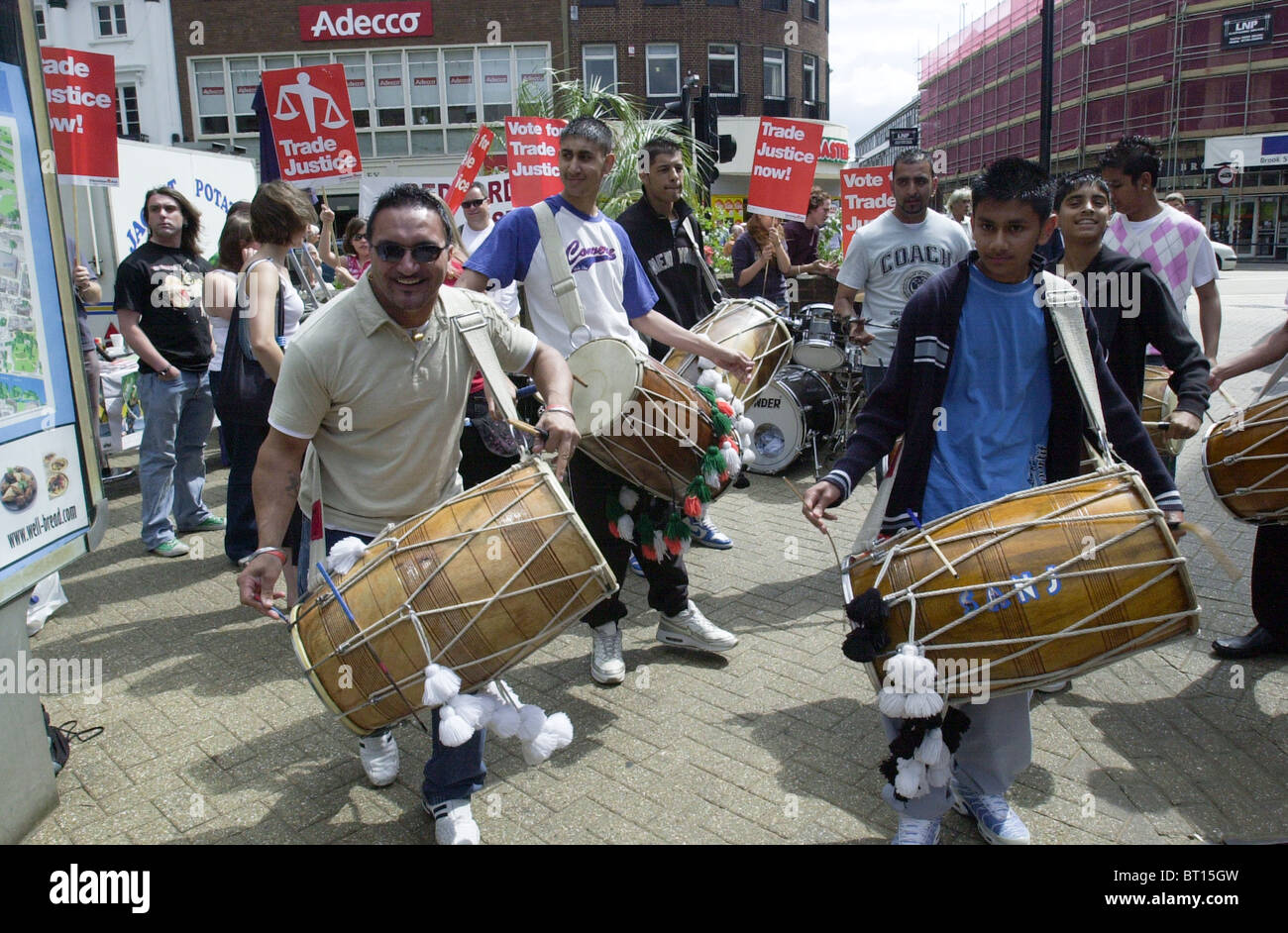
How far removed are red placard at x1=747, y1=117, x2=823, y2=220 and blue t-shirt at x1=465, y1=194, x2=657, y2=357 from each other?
15.2 feet

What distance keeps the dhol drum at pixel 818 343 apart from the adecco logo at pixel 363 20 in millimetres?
28645

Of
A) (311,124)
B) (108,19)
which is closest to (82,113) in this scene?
(311,124)

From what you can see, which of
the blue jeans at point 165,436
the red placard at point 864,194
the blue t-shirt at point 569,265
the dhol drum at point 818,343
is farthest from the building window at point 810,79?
the blue t-shirt at point 569,265

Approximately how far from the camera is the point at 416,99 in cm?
3238

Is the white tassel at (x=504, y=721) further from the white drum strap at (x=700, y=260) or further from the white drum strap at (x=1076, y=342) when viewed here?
the white drum strap at (x=700, y=260)

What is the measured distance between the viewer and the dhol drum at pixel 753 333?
4836 millimetres

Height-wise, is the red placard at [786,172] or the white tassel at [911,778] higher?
the red placard at [786,172]

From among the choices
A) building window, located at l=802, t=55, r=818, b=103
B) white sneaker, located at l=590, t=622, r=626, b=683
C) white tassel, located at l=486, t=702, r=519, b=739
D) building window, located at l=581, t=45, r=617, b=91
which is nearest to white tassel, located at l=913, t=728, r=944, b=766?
white tassel, located at l=486, t=702, r=519, b=739

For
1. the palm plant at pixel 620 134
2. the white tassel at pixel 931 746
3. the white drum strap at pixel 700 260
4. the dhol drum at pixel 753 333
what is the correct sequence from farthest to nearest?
the palm plant at pixel 620 134
the white drum strap at pixel 700 260
the dhol drum at pixel 753 333
the white tassel at pixel 931 746

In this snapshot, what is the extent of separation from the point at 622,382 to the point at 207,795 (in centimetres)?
202

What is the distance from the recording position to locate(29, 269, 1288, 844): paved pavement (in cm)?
300

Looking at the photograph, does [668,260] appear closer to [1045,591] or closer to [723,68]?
[1045,591]

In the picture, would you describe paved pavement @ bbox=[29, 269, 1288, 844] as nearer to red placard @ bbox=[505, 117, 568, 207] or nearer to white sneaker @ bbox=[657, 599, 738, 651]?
white sneaker @ bbox=[657, 599, 738, 651]

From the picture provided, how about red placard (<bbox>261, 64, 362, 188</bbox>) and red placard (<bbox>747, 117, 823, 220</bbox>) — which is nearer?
red placard (<bbox>261, 64, 362, 188</bbox>)
